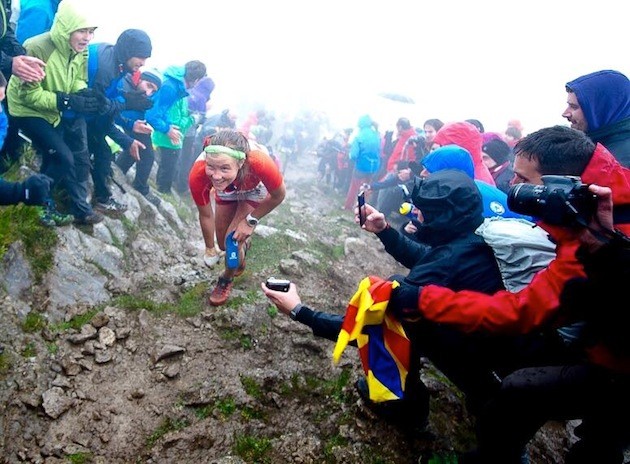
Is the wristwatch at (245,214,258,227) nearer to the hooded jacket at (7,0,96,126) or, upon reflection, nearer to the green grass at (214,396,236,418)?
the green grass at (214,396,236,418)

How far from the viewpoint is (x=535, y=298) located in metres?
2.24

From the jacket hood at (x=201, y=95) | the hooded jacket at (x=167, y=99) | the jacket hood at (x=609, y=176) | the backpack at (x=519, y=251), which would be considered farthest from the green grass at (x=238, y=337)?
the jacket hood at (x=201, y=95)

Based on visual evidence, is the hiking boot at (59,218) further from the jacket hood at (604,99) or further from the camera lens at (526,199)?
the jacket hood at (604,99)

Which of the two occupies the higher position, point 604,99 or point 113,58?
point 604,99

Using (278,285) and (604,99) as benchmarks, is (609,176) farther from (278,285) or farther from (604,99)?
(278,285)

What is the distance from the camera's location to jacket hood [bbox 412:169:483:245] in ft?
9.63

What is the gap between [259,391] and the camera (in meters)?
3.77

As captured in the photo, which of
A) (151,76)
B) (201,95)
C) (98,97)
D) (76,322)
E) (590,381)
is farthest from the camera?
(201,95)

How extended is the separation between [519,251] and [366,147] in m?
8.92

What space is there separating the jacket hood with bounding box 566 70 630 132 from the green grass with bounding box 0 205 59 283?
5.71 metres

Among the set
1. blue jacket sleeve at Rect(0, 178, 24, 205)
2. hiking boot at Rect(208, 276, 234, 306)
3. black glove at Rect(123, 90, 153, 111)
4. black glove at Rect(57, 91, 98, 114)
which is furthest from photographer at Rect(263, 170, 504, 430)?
black glove at Rect(123, 90, 153, 111)

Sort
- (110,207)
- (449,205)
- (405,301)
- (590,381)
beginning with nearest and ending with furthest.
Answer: (590,381) < (405,301) < (449,205) < (110,207)

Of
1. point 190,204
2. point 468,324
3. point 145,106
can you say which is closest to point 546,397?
point 468,324

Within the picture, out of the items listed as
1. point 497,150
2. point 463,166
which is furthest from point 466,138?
point 463,166
